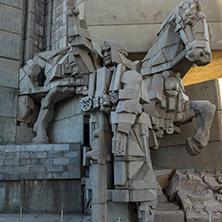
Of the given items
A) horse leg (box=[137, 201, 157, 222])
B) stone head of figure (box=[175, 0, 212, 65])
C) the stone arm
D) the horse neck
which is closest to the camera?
the stone arm

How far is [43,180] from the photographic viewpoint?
8383 millimetres

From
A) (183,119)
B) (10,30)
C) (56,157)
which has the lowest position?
(56,157)

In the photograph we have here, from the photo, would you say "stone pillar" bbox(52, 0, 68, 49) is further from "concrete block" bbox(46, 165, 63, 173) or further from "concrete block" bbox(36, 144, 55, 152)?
"concrete block" bbox(46, 165, 63, 173)

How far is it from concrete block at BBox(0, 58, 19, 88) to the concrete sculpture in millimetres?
358

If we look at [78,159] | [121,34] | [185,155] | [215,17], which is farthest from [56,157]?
[215,17]

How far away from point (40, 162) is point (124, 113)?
3.99 meters

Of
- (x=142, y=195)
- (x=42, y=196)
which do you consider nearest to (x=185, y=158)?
(x=142, y=195)

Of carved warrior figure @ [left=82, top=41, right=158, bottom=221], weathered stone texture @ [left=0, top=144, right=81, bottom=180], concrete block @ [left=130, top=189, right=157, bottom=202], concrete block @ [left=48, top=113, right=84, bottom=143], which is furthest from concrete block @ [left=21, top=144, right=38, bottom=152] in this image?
concrete block @ [left=130, top=189, right=157, bottom=202]

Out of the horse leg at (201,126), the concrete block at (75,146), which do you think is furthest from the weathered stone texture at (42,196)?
the horse leg at (201,126)

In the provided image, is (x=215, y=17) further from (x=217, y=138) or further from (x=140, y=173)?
(x=140, y=173)

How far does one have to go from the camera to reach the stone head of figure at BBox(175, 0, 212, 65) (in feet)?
22.5

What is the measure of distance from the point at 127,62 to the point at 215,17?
21.0 ft

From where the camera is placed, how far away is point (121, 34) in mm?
11680

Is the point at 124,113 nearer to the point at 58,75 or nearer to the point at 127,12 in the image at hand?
the point at 58,75
